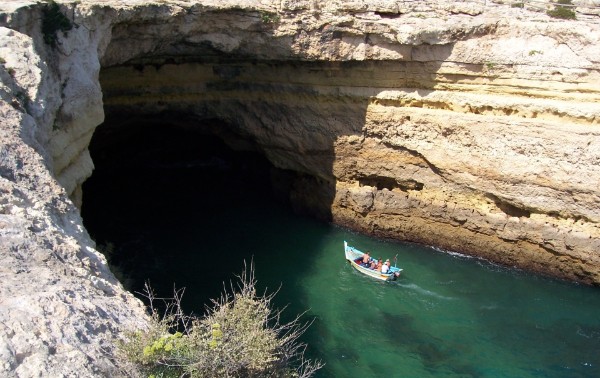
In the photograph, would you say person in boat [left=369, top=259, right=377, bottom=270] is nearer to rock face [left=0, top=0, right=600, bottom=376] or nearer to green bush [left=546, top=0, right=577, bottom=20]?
rock face [left=0, top=0, right=600, bottom=376]

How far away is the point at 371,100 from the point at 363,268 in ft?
14.8

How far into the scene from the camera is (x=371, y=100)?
54.5 feet

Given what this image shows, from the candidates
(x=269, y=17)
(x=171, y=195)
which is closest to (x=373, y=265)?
(x=269, y=17)

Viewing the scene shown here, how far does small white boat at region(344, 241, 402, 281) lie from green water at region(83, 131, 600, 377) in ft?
0.53

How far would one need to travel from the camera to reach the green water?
42.4 ft

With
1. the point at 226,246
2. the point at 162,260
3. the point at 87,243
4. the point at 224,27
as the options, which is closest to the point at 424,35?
the point at 224,27

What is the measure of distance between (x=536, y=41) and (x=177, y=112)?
10248mm

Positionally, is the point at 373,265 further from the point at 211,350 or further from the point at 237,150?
the point at 211,350

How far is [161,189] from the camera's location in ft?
70.1

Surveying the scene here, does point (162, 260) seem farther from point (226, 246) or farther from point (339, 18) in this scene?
point (339, 18)

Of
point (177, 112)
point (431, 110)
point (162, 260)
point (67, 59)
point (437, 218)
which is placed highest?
point (67, 59)

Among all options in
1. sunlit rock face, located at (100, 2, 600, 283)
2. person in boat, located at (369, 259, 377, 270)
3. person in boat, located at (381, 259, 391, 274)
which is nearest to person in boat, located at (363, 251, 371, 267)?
person in boat, located at (369, 259, 377, 270)

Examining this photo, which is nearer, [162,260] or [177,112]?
[162,260]

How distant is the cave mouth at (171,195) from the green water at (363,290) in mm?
66
